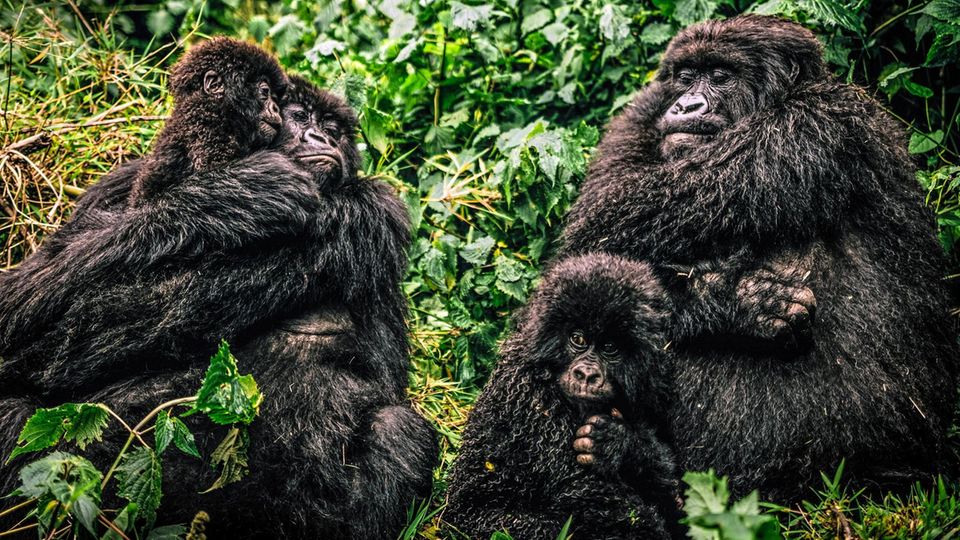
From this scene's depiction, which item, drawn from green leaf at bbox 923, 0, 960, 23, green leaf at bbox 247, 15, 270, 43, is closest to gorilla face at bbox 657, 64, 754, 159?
green leaf at bbox 923, 0, 960, 23

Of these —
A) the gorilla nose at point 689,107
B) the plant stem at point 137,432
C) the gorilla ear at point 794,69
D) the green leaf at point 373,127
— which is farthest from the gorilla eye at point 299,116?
the gorilla ear at point 794,69

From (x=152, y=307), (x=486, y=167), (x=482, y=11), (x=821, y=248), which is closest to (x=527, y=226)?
(x=486, y=167)

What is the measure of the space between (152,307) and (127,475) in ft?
2.46

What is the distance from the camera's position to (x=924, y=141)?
503cm

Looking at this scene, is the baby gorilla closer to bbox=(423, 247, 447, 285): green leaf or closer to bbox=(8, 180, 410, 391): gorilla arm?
bbox=(8, 180, 410, 391): gorilla arm

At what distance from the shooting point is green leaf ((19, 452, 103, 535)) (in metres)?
2.92

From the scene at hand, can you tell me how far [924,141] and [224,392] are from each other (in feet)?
12.8

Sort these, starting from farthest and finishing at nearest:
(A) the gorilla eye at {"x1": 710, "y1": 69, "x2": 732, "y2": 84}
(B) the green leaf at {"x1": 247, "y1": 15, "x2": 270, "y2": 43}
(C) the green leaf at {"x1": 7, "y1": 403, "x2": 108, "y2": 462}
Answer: (B) the green leaf at {"x1": 247, "y1": 15, "x2": 270, "y2": 43}, (A) the gorilla eye at {"x1": 710, "y1": 69, "x2": 732, "y2": 84}, (C) the green leaf at {"x1": 7, "y1": 403, "x2": 108, "y2": 462}

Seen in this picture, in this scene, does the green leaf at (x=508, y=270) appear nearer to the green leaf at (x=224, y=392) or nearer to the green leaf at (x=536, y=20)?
the green leaf at (x=536, y=20)

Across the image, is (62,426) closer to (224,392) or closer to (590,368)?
(224,392)

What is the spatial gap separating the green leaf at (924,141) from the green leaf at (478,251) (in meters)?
2.30

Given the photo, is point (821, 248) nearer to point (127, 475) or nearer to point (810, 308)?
point (810, 308)

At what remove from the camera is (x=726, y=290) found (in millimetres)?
3793

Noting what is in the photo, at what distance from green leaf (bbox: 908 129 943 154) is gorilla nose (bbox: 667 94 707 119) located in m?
1.46
